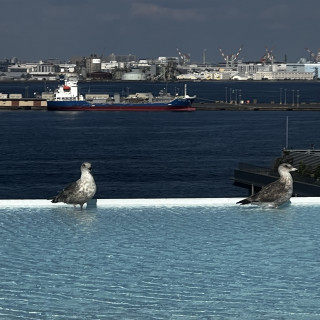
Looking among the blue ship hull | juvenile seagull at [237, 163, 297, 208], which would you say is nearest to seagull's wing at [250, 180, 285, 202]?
juvenile seagull at [237, 163, 297, 208]

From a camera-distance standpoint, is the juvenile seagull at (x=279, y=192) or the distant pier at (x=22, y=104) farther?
the distant pier at (x=22, y=104)

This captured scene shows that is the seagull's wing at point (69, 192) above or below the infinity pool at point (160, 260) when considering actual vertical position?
above

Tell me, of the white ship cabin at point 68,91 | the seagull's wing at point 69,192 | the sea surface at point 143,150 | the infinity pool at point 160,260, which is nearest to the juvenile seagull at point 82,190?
the seagull's wing at point 69,192

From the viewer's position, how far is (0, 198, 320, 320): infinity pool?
1530 cm

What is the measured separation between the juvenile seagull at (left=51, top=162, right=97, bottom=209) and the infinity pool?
1.36 ft

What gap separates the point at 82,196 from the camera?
23031mm

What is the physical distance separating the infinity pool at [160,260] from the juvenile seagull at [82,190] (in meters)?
0.41

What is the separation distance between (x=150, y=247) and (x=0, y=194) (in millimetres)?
42189

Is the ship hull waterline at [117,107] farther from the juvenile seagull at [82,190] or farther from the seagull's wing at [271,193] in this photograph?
the juvenile seagull at [82,190]

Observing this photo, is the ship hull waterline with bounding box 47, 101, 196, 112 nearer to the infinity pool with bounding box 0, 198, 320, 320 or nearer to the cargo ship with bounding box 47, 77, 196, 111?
the cargo ship with bounding box 47, 77, 196, 111

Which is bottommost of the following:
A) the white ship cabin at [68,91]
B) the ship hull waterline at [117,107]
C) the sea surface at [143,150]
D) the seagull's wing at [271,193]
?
the sea surface at [143,150]

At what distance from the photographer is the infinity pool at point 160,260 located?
15297 millimetres

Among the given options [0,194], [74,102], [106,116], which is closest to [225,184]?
[0,194]

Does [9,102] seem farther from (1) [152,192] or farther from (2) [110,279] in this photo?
(2) [110,279]
